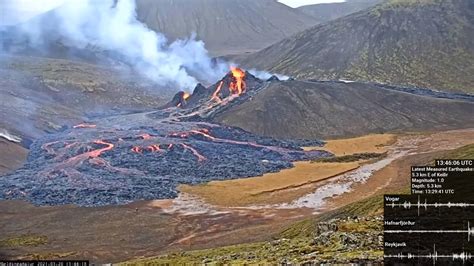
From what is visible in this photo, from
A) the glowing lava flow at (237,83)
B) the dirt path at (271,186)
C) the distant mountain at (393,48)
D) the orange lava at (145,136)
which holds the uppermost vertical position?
the distant mountain at (393,48)

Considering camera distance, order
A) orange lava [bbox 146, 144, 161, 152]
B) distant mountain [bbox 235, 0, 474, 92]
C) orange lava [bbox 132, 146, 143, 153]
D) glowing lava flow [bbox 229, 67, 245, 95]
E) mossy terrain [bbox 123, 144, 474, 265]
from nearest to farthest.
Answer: mossy terrain [bbox 123, 144, 474, 265] → orange lava [bbox 132, 146, 143, 153] → orange lava [bbox 146, 144, 161, 152] → glowing lava flow [bbox 229, 67, 245, 95] → distant mountain [bbox 235, 0, 474, 92]

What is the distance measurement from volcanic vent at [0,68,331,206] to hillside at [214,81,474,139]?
16.1 ft

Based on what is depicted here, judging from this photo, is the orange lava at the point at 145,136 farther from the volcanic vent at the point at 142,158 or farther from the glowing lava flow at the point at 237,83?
the glowing lava flow at the point at 237,83

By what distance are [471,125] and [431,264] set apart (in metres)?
92.8

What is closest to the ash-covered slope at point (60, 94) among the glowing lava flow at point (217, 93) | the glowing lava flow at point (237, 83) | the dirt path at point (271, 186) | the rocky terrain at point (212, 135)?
the rocky terrain at point (212, 135)

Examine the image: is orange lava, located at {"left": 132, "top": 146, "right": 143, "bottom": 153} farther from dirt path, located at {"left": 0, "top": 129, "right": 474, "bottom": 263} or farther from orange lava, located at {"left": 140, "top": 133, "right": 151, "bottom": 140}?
dirt path, located at {"left": 0, "top": 129, "right": 474, "bottom": 263}

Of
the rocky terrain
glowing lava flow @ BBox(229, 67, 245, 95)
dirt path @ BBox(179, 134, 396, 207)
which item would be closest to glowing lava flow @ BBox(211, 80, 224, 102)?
the rocky terrain

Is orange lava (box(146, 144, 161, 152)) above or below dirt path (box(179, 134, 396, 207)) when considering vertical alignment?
above

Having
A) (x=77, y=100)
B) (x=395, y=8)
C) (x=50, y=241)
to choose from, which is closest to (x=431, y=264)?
(x=50, y=241)

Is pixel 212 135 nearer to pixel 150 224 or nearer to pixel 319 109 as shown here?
pixel 319 109

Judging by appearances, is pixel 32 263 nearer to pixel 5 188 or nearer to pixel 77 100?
pixel 5 188

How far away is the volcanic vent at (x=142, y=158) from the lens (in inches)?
2247

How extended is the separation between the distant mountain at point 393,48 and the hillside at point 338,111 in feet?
134

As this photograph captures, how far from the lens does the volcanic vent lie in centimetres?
5706
